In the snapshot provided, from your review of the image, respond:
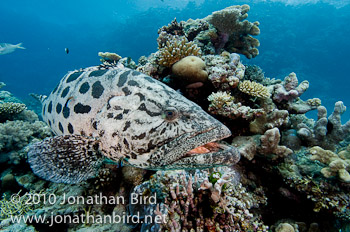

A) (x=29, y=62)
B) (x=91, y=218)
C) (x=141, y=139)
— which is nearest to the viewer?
(x=141, y=139)

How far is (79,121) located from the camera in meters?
3.17

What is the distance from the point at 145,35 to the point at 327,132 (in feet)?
214

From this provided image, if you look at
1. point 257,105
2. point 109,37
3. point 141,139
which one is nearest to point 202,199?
point 141,139

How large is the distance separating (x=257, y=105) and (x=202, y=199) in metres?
3.28

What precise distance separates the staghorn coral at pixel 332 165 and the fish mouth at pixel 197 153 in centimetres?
247

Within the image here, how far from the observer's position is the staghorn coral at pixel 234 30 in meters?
6.21

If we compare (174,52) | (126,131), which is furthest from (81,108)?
(174,52)

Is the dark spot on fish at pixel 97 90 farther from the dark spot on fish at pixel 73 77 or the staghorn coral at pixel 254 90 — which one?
the staghorn coral at pixel 254 90

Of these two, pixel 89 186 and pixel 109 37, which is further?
pixel 109 37

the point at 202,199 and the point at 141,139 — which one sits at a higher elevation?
the point at 141,139

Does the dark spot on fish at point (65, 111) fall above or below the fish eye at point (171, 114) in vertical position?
above

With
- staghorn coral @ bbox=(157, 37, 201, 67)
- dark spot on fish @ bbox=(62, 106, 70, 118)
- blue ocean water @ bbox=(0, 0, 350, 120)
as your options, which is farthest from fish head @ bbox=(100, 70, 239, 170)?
blue ocean water @ bbox=(0, 0, 350, 120)

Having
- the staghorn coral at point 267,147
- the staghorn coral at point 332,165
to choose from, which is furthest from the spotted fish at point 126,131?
the staghorn coral at point 332,165

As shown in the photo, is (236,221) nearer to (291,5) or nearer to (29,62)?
(291,5)
